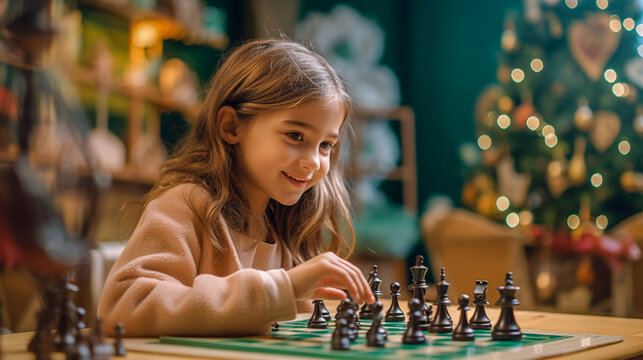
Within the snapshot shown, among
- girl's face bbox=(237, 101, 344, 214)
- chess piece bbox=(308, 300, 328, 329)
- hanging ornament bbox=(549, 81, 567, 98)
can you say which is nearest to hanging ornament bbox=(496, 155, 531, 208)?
hanging ornament bbox=(549, 81, 567, 98)

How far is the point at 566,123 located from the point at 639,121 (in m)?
→ 0.48

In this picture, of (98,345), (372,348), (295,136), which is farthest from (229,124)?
(98,345)

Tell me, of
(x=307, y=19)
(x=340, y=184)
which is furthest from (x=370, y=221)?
(x=340, y=184)

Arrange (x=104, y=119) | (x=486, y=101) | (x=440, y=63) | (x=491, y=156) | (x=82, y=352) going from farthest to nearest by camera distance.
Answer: (x=440, y=63) → (x=486, y=101) → (x=491, y=156) → (x=104, y=119) → (x=82, y=352)

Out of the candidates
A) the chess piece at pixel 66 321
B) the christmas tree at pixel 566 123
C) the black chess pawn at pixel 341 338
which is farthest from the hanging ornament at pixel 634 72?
the chess piece at pixel 66 321

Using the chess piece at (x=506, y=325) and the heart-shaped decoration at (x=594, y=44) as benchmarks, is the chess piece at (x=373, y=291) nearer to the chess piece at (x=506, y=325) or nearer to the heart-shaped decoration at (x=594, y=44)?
the chess piece at (x=506, y=325)

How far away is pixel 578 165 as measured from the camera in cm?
482

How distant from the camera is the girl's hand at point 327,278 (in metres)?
1.02

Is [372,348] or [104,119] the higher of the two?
[104,119]

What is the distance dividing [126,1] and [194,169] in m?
2.84

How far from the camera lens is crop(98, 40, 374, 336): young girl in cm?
102

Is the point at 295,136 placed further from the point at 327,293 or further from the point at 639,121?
the point at 639,121

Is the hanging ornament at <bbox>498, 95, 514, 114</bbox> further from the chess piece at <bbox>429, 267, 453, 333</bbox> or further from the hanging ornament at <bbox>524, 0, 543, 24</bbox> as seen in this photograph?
the chess piece at <bbox>429, 267, 453, 333</bbox>

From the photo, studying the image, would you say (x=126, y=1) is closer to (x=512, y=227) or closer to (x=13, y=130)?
(x=13, y=130)
